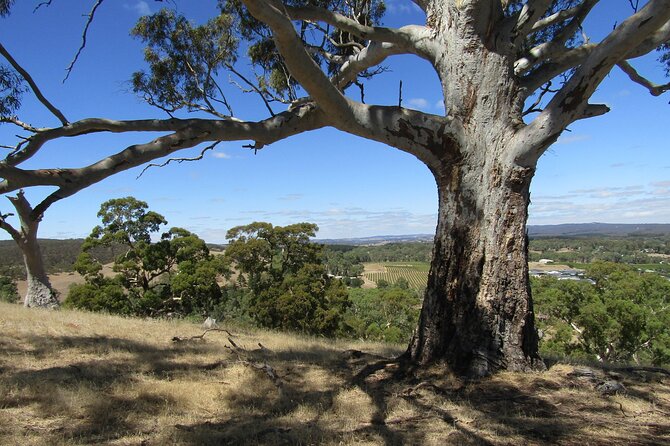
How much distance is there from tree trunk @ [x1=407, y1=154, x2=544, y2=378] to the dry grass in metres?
0.25

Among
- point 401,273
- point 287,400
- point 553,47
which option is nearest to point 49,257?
point 287,400

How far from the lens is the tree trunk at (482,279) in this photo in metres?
3.91

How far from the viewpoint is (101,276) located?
57.0ft

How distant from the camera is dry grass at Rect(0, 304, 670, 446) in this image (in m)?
2.75

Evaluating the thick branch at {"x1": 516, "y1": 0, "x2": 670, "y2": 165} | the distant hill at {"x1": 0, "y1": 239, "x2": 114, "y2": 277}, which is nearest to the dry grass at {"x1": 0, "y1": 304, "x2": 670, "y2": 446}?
the thick branch at {"x1": 516, "y1": 0, "x2": 670, "y2": 165}

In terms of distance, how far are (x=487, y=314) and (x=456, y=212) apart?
3.04ft

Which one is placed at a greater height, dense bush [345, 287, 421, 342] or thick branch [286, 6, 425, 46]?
thick branch [286, 6, 425, 46]

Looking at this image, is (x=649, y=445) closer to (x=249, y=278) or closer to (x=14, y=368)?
(x=14, y=368)

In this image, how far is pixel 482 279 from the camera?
396cm

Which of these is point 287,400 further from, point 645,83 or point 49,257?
point 49,257

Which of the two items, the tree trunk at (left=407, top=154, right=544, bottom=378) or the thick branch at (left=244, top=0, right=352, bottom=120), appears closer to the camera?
the thick branch at (left=244, top=0, right=352, bottom=120)

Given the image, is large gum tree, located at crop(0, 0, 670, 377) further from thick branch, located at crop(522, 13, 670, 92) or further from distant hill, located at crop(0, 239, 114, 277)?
distant hill, located at crop(0, 239, 114, 277)

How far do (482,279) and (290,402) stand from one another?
190cm

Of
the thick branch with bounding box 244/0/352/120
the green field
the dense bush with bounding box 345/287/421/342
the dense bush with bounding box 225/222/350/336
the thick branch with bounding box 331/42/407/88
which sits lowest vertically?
the green field
